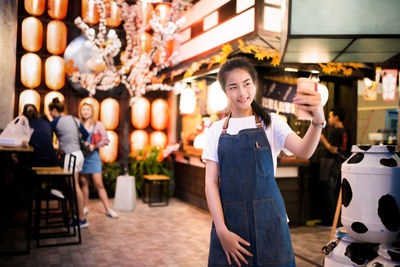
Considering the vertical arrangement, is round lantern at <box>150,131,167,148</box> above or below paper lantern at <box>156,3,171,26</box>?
below

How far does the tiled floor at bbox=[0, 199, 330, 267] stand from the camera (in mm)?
4668

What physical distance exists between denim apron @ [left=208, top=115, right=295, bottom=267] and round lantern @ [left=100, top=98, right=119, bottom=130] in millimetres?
8159

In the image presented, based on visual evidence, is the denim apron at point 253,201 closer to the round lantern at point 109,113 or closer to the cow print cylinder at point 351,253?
the cow print cylinder at point 351,253

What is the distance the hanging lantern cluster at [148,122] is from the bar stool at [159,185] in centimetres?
131

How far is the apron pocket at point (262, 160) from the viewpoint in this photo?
5.92 ft

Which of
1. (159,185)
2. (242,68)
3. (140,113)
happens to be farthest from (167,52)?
(242,68)

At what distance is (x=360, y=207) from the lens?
2887 mm

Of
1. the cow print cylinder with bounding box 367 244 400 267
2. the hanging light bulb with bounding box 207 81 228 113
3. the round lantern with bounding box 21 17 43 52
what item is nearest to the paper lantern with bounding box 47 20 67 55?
the round lantern with bounding box 21 17 43 52

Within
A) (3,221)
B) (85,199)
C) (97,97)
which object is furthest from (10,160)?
(97,97)

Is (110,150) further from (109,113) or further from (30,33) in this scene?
(30,33)

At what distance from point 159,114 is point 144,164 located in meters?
1.64

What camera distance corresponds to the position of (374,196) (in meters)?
2.81

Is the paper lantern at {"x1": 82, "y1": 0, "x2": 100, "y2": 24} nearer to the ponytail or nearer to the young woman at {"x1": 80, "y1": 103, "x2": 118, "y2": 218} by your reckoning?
the young woman at {"x1": 80, "y1": 103, "x2": 118, "y2": 218}

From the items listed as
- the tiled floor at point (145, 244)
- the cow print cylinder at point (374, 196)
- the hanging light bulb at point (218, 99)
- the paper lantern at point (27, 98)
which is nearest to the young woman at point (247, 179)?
the cow print cylinder at point (374, 196)
